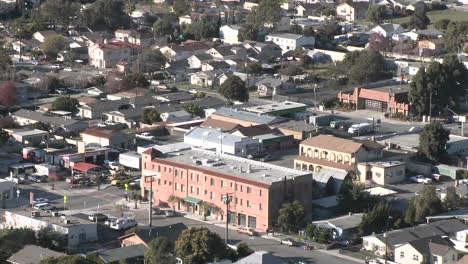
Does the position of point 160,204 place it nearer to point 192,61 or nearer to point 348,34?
point 192,61

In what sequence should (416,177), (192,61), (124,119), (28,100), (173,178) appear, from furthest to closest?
(192,61) < (28,100) < (124,119) < (416,177) < (173,178)

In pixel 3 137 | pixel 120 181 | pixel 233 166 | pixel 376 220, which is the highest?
pixel 233 166

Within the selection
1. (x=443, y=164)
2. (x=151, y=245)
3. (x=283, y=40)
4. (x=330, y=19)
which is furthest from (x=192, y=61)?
(x=151, y=245)

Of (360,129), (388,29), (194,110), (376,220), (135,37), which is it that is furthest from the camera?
(388,29)

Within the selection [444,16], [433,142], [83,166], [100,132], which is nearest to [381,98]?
[433,142]

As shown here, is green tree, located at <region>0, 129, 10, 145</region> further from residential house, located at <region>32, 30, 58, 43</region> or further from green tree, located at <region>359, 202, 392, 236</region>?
residential house, located at <region>32, 30, 58, 43</region>

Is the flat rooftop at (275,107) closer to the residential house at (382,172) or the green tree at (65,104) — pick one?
the green tree at (65,104)

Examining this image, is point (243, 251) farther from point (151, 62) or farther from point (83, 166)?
point (151, 62)
